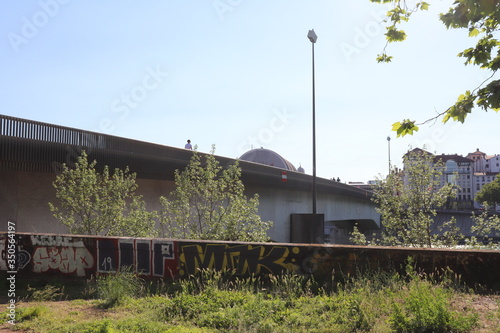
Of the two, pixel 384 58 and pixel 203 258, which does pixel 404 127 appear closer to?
pixel 384 58

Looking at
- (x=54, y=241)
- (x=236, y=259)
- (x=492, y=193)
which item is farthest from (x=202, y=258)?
(x=492, y=193)

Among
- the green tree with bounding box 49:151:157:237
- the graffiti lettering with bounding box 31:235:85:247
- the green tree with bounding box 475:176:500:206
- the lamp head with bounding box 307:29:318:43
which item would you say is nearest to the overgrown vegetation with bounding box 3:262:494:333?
the graffiti lettering with bounding box 31:235:85:247

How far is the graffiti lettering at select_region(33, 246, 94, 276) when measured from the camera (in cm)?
1081

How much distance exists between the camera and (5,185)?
16219 millimetres

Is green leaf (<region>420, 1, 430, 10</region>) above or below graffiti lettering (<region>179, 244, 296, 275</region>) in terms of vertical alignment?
above

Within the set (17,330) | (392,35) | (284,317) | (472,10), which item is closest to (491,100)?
(472,10)

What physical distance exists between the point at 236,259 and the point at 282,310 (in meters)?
2.76

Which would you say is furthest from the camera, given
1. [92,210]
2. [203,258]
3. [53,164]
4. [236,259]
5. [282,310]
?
[53,164]

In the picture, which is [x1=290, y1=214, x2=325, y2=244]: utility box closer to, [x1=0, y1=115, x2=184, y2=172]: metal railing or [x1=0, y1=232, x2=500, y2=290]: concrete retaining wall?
[x1=0, y1=115, x2=184, y2=172]: metal railing

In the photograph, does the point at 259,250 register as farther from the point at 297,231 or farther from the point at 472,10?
the point at 297,231

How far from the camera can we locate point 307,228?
3206 cm

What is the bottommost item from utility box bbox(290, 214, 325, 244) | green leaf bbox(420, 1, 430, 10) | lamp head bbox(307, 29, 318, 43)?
utility box bbox(290, 214, 325, 244)

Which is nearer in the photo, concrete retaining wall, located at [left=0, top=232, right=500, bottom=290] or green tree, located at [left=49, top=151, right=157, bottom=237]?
concrete retaining wall, located at [left=0, top=232, right=500, bottom=290]

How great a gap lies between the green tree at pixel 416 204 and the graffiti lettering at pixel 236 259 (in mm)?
9491
